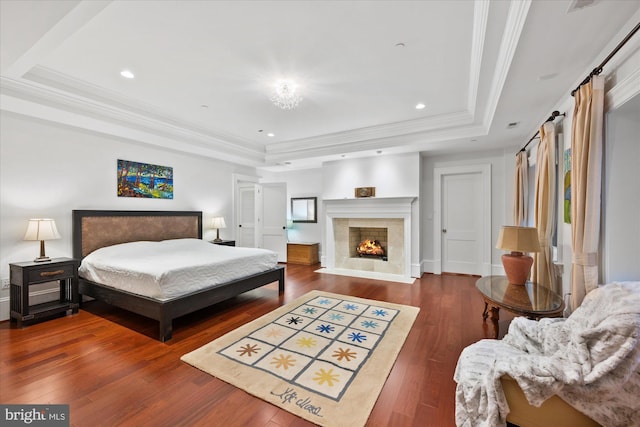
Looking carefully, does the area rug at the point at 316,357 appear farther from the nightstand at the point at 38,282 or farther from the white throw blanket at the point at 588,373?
the nightstand at the point at 38,282

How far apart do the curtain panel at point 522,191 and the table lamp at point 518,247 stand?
1522 mm

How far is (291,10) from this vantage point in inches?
77.5

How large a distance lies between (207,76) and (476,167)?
4761mm

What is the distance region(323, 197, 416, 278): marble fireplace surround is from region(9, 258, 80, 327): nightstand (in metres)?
4.19

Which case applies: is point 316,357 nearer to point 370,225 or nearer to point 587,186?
point 587,186

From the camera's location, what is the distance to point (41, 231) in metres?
3.06

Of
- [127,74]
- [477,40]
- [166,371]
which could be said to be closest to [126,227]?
[127,74]

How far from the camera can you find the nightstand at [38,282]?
289cm

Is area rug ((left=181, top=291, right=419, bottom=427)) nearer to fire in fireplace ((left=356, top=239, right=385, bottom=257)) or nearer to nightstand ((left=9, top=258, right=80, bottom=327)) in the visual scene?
nightstand ((left=9, top=258, right=80, bottom=327))

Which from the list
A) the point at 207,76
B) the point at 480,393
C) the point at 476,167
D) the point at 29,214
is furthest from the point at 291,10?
the point at 476,167

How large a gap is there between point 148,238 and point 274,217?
306cm

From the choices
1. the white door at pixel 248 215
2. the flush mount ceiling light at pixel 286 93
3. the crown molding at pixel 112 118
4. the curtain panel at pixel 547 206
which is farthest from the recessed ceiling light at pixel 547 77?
the white door at pixel 248 215

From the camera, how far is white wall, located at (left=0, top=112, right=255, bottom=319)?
3.08 meters

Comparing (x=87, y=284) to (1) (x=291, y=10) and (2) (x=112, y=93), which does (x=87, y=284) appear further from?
(1) (x=291, y=10)
